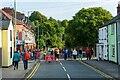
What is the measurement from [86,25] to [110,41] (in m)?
27.0

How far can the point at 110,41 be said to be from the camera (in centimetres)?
4728

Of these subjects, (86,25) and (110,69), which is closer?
(110,69)

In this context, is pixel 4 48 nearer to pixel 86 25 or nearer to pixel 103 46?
pixel 103 46

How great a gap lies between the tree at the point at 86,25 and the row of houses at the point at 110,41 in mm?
16291

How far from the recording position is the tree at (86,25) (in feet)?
239

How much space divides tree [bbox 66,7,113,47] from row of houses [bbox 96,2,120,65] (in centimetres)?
1629

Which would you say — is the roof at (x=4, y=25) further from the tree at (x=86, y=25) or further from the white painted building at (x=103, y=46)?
the tree at (x=86, y=25)

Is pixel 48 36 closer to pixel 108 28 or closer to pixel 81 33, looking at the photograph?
pixel 81 33

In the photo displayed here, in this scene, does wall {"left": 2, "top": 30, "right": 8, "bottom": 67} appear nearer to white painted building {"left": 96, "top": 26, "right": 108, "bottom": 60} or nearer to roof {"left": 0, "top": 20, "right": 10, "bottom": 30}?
roof {"left": 0, "top": 20, "right": 10, "bottom": 30}

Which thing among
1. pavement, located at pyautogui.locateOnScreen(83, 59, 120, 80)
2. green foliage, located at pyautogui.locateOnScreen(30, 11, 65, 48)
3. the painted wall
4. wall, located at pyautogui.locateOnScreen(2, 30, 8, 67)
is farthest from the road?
green foliage, located at pyautogui.locateOnScreen(30, 11, 65, 48)

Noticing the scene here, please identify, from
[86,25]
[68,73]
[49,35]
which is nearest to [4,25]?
[68,73]

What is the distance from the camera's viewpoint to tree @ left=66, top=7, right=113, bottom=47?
72.9 metres

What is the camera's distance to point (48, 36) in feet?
407

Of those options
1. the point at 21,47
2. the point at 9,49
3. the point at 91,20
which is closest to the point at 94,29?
the point at 91,20
